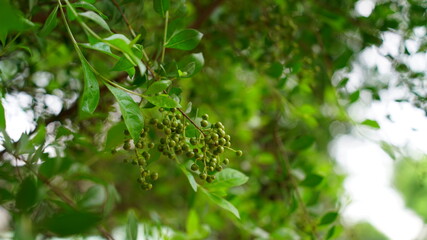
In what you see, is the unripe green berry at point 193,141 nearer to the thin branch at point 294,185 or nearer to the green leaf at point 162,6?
the green leaf at point 162,6

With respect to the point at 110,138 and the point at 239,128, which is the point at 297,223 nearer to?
the point at 239,128

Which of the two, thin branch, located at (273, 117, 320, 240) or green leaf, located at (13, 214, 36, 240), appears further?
thin branch, located at (273, 117, 320, 240)

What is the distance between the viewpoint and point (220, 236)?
1797mm

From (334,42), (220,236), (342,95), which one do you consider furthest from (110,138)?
(220,236)

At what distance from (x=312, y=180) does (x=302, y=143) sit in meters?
0.12

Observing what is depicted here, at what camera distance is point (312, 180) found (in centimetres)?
87

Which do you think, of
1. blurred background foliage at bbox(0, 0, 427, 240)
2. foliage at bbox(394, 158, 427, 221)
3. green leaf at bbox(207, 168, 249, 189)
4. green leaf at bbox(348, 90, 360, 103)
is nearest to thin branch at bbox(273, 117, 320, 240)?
blurred background foliage at bbox(0, 0, 427, 240)

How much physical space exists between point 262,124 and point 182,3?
2.96ft

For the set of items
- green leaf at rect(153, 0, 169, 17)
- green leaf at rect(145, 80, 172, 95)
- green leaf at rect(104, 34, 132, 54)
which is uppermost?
green leaf at rect(104, 34, 132, 54)

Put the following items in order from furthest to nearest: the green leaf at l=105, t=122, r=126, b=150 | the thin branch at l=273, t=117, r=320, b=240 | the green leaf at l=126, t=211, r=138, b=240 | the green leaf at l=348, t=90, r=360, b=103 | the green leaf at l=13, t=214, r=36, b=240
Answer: the thin branch at l=273, t=117, r=320, b=240
the green leaf at l=348, t=90, r=360, b=103
the green leaf at l=126, t=211, r=138, b=240
the green leaf at l=105, t=122, r=126, b=150
the green leaf at l=13, t=214, r=36, b=240

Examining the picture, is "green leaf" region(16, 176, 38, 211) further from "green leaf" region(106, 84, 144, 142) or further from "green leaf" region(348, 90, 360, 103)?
"green leaf" region(348, 90, 360, 103)

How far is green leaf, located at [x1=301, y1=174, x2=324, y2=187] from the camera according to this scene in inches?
33.9

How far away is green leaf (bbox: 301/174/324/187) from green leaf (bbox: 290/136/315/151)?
10cm

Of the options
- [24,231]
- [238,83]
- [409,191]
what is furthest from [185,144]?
[409,191]
